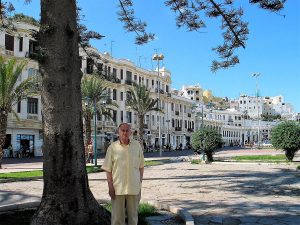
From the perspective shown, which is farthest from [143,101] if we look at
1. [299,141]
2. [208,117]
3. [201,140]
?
[208,117]

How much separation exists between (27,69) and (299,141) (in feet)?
98.5

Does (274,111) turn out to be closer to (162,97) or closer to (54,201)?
(162,97)

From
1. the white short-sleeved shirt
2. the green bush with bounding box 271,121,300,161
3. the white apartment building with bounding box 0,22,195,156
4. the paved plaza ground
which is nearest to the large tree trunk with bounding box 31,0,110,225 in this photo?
the white apartment building with bounding box 0,22,195,156

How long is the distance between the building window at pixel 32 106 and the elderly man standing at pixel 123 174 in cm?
4245

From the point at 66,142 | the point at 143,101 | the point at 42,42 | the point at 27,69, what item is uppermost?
the point at 27,69

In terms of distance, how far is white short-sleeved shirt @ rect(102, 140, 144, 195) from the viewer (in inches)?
206

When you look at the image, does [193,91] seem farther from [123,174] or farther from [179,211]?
[123,174]

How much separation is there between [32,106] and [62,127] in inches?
1669

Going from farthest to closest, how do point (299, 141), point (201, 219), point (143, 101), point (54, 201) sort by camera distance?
1. point (143, 101)
2. point (299, 141)
3. point (201, 219)
4. point (54, 201)

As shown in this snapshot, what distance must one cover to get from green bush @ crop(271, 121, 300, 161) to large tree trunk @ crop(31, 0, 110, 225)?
21.0 meters

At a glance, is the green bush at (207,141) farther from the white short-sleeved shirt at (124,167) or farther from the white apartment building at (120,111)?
the white short-sleeved shirt at (124,167)

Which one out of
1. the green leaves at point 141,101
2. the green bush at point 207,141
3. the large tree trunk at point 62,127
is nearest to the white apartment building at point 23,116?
the green leaves at point 141,101

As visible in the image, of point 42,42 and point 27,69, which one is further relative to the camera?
point 27,69

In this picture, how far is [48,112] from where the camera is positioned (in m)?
6.04
